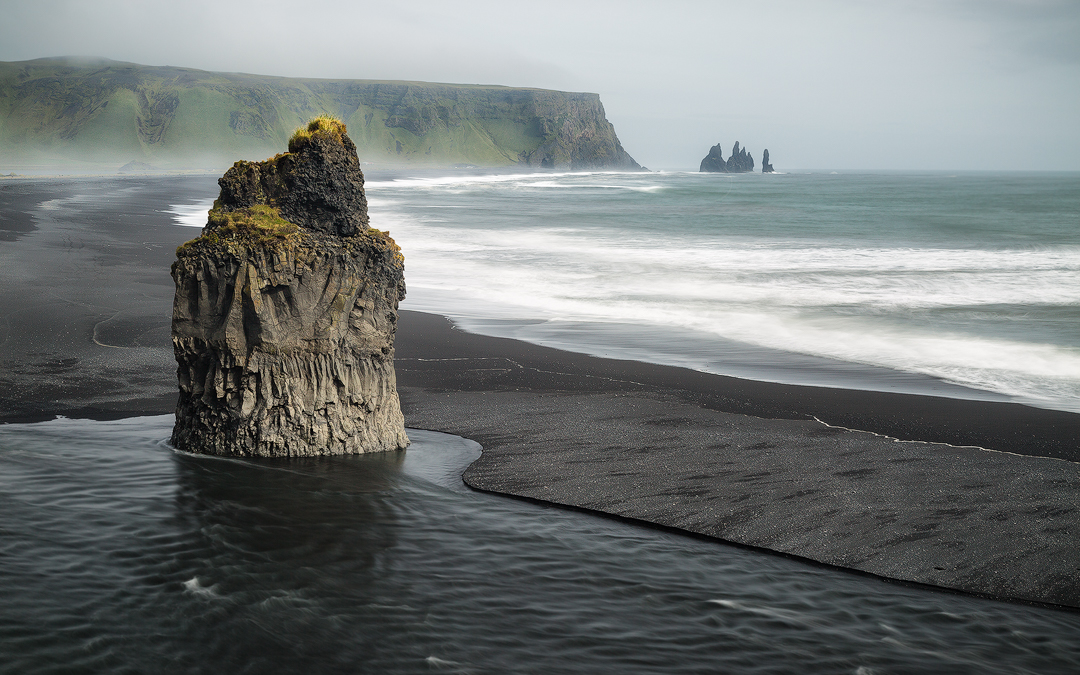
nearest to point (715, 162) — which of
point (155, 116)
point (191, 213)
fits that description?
point (155, 116)

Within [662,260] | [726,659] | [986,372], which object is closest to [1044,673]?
[726,659]

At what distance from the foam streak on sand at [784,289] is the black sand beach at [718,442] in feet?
4.60

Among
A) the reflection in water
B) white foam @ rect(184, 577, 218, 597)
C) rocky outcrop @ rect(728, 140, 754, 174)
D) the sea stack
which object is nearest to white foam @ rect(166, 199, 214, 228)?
the sea stack

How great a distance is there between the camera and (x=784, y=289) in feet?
58.4

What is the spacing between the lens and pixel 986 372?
1066cm

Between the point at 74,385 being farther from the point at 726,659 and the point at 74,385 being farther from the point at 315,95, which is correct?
the point at 315,95

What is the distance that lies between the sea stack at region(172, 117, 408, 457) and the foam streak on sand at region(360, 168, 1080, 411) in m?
5.22

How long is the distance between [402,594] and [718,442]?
366cm

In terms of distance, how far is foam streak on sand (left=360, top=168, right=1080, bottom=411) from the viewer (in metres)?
11.4

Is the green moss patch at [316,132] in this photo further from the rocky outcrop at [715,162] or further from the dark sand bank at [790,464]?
the rocky outcrop at [715,162]

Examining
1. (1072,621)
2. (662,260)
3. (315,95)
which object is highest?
(315,95)

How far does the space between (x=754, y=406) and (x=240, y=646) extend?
6.03m

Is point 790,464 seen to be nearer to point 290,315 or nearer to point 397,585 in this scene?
point 397,585

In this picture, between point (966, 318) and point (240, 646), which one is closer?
point (240, 646)
